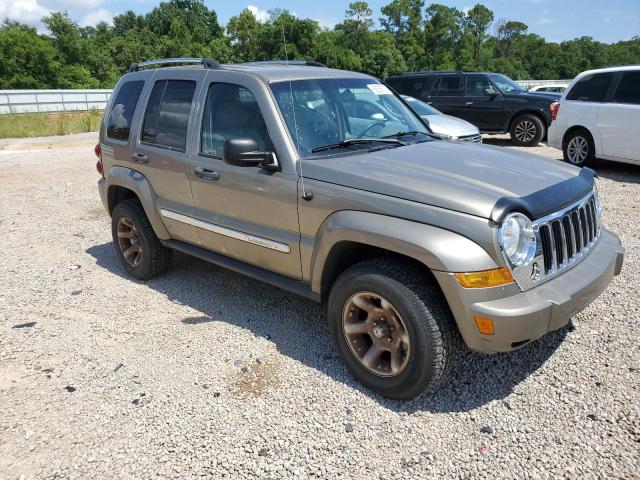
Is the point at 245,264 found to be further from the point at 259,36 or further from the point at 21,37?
the point at 21,37

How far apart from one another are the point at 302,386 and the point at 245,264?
1.09 meters

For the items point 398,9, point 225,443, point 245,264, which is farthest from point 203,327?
point 398,9

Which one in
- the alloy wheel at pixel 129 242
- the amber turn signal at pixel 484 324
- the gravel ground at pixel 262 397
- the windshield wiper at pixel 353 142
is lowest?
the gravel ground at pixel 262 397

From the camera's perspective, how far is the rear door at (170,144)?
161 inches

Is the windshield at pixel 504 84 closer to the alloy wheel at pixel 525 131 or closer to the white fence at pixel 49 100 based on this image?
the alloy wheel at pixel 525 131

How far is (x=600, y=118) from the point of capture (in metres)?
8.67

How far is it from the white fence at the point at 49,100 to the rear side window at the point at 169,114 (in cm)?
2825

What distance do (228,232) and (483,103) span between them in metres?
10.9

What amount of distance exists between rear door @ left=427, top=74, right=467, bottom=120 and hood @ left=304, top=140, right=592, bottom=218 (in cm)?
1037

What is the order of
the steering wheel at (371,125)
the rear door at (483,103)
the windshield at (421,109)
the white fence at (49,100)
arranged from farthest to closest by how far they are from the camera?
the white fence at (49,100) → the rear door at (483,103) → the windshield at (421,109) → the steering wheel at (371,125)

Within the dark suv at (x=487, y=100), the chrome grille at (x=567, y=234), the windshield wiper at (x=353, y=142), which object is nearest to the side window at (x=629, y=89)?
the dark suv at (x=487, y=100)

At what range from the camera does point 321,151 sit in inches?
134

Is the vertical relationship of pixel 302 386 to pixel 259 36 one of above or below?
below

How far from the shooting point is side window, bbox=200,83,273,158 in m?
3.56
